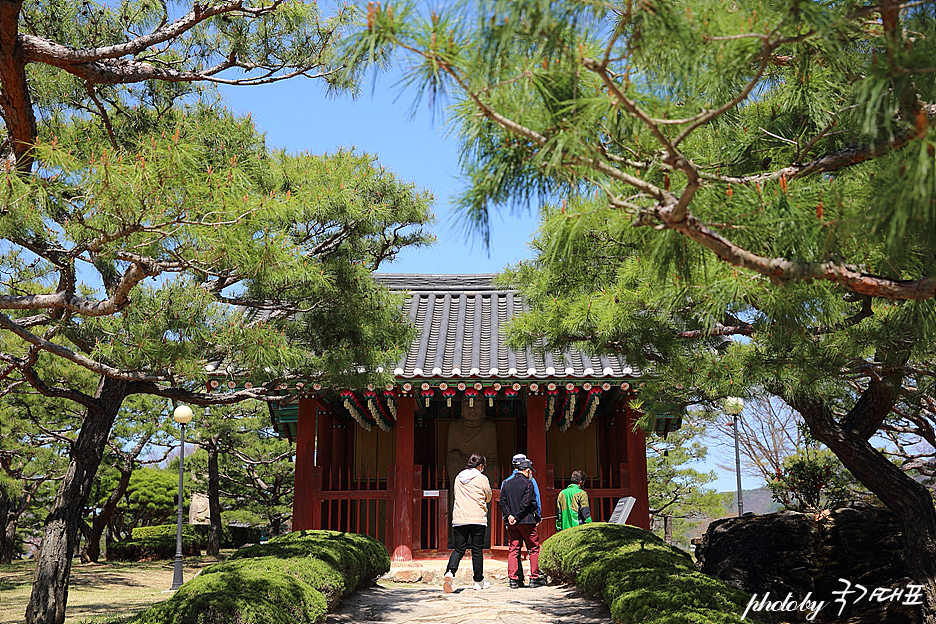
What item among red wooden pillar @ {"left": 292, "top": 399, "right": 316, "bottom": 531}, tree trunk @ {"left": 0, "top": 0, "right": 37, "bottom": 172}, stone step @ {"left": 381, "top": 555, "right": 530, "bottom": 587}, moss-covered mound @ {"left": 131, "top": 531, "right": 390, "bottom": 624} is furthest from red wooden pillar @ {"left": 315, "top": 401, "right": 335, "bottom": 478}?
tree trunk @ {"left": 0, "top": 0, "right": 37, "bottom": 172}

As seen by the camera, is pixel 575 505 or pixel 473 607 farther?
pixel 575 505

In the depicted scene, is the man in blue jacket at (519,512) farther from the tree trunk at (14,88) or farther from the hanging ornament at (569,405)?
the tree trunk at (14,88)

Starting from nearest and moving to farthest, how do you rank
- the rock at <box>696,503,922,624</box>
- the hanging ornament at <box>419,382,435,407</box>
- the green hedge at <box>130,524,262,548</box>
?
the rock at <box>696,503,922,624</box>
the hanging ornament at <box>419,382,435,407</box>
the green hedge at <box>130,524,262,548</box>

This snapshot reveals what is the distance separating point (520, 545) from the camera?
7691 millimetres

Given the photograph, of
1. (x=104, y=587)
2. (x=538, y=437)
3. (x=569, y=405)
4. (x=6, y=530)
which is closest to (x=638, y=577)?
(x=538, y=437)

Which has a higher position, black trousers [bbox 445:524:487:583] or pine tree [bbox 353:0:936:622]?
pine tree [bbox 353:0:936:622]

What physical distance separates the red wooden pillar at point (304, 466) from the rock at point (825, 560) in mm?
5119

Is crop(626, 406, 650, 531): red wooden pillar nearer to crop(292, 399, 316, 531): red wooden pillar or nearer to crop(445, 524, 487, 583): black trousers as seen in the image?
crop(445, 524, 487, 583): black trousers

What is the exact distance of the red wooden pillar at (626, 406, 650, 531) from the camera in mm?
10094

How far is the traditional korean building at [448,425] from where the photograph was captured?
32.4 feet

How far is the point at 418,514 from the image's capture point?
998cm

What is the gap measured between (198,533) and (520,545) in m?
14.2

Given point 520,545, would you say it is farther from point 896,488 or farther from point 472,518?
point 896,488

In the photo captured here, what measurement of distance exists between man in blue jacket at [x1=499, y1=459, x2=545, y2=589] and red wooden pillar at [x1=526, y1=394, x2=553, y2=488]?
230 centimetres
